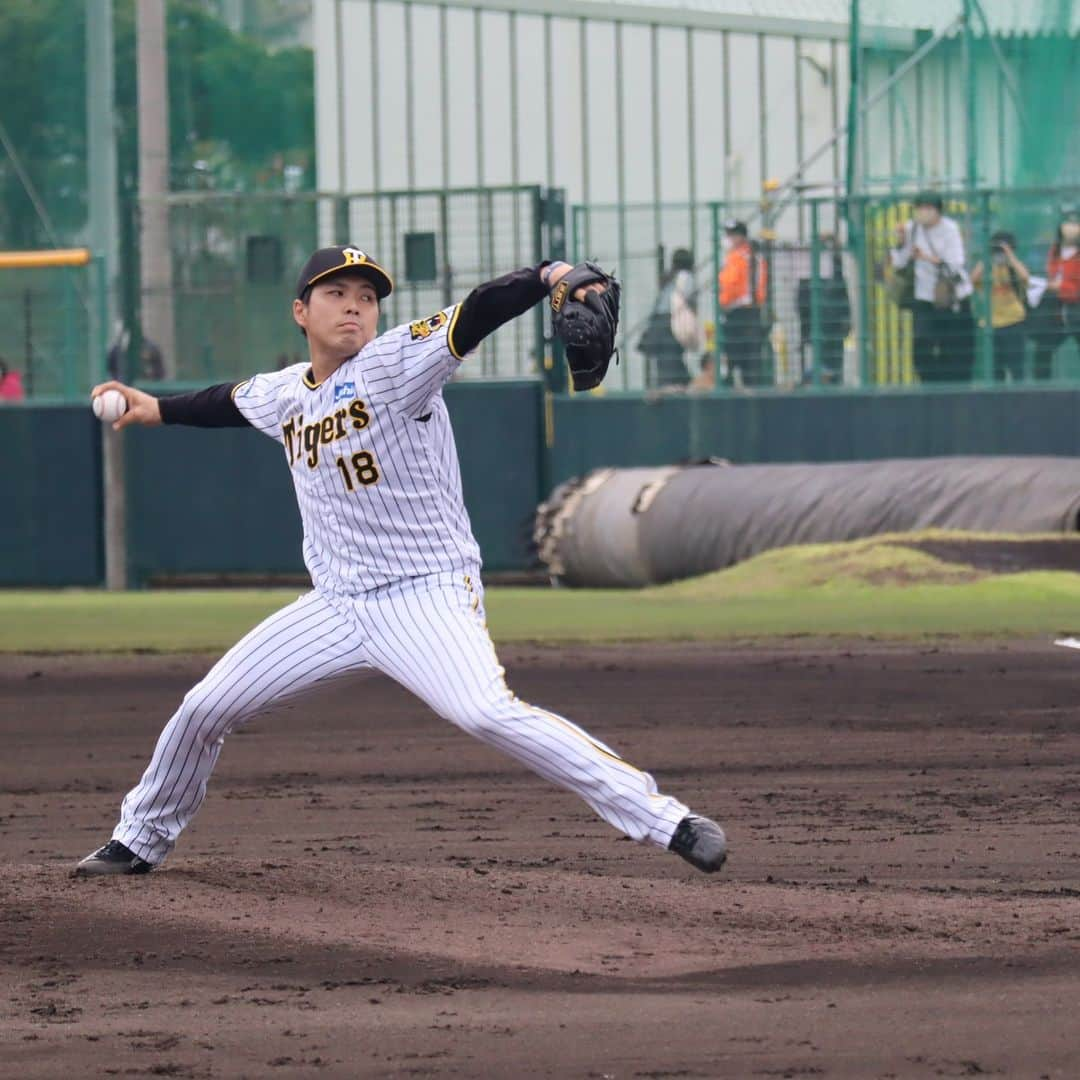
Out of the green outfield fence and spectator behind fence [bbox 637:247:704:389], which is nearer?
the green outfield fence

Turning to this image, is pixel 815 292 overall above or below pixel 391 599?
above

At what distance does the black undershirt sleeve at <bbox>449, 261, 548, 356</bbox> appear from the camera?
5.58 meters

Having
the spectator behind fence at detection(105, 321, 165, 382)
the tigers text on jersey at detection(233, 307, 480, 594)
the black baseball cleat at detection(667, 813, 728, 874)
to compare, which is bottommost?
the black baseball cleat at detection(667, 813, 728, 874)

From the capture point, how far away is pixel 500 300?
18.4ft

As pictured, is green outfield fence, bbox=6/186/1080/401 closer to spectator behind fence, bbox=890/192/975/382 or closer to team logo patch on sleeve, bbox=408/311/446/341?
spectator behind fence, bbox=890/192/975/382

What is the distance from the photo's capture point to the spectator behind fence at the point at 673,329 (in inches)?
770

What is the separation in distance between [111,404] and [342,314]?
87cm

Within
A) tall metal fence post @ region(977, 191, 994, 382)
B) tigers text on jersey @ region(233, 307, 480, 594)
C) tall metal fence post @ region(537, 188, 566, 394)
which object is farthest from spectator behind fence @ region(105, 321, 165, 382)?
tigers text on jersey @ region(233, 307, 480, 594)

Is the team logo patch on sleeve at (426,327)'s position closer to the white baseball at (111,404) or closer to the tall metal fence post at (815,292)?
the white baseball at (111,404)

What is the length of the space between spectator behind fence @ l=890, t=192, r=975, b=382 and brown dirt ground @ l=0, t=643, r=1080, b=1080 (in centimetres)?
879

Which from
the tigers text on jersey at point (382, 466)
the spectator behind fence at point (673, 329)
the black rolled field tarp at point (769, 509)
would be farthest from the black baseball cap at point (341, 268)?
the spectator behind fence at point (673, 329)

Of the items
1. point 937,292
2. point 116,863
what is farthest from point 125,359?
point 116,863

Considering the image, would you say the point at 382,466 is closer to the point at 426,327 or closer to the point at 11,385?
the point at 426,327

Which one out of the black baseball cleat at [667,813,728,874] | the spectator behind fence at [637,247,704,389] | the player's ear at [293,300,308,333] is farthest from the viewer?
the spectator behind fence at [637,247,704,389]
